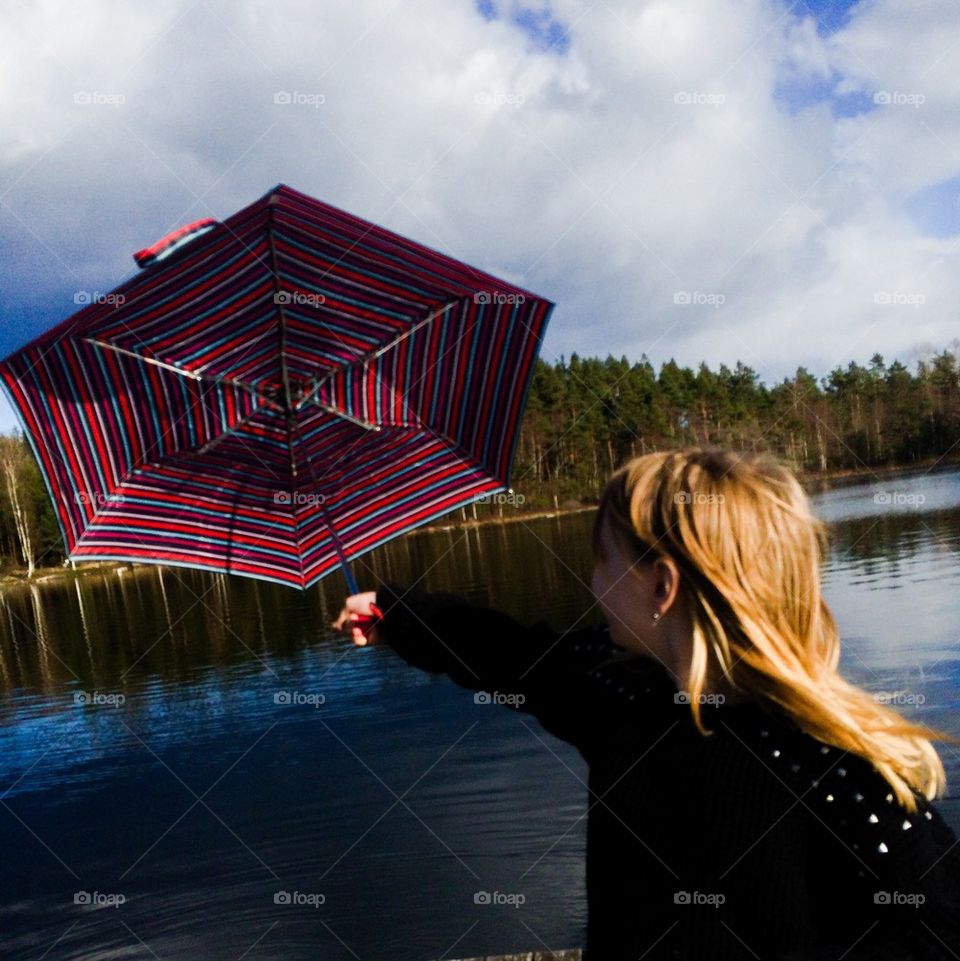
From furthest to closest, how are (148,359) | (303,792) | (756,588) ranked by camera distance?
(303,792)
(148,359)
(756,588)

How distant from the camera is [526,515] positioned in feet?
266

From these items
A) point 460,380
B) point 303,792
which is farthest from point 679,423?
point 460,380

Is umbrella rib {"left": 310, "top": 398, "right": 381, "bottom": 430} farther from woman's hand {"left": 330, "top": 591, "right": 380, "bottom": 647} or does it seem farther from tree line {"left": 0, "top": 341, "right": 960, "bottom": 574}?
tree line {"left": 0, "top": 341, "right": 960, "bottom": 574}

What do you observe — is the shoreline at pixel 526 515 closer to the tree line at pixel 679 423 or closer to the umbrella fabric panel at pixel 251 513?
the tree line at pixel 679 423

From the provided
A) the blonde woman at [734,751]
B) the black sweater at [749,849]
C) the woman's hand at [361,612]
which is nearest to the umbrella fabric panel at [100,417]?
the woman's hand at [361,612]

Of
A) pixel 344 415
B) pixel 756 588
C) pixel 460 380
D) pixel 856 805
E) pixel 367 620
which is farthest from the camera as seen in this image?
pixel 460 380

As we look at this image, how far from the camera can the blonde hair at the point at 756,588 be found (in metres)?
1.81

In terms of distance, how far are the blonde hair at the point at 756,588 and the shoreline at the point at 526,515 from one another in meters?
53.3

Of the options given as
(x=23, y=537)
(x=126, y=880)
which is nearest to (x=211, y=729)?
(x=126, y=880)

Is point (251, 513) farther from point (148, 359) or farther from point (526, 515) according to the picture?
point (526, 515)

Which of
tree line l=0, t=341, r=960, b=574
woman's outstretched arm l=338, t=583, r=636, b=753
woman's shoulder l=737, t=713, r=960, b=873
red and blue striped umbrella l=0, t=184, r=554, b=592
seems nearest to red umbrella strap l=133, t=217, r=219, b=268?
red and blue striped umbrella l=0, t=184, r=554, b=592

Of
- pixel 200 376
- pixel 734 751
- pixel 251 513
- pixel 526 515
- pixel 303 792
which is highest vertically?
pixel 200 376

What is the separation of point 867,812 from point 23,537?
71344 millimetres

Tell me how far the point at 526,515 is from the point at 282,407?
7748 cm
